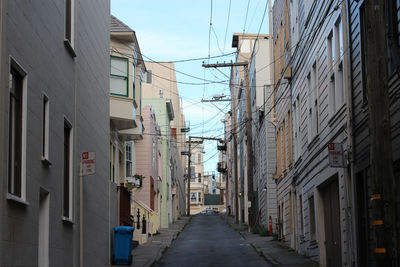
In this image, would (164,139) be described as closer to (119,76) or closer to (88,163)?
(119,76)

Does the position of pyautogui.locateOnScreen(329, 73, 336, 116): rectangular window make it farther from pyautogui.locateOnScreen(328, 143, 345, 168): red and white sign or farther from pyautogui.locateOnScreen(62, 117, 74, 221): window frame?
pyautogui.locateOnScreen(62, 117, 74, 221): window frame

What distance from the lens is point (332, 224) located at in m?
19.1

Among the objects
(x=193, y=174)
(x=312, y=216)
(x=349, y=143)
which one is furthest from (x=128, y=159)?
(x=193, y=174)

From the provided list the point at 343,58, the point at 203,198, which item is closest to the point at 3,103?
the point at 343,58

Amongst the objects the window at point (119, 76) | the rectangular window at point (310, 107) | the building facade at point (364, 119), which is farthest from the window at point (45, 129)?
the window at point (119, 76)

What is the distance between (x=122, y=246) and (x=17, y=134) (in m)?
11.9

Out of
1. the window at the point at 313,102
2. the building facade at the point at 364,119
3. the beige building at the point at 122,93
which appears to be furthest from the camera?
the beige building at the point at 122,93

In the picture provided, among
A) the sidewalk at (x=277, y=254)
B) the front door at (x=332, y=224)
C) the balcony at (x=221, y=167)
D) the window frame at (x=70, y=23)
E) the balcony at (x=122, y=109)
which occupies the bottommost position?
the sidewalk at (x=277, y=254)

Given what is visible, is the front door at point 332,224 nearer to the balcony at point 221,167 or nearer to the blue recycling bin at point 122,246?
the blue recycling bin at point 122,246

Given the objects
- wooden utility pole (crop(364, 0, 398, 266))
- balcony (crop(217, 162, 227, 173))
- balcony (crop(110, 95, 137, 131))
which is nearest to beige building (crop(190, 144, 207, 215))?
balcony (crop(217, 162, 227, 173))

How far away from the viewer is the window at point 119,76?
24045mm

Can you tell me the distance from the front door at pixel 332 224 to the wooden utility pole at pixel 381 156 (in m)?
A: 9.25

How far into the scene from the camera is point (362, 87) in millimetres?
14406

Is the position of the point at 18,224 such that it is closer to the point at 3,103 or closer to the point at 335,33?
the point at 3,103
